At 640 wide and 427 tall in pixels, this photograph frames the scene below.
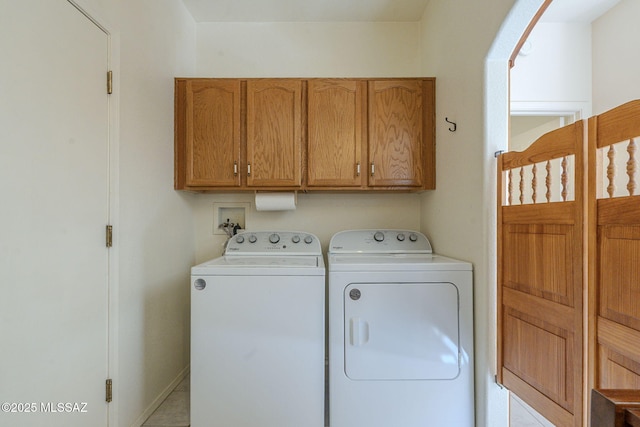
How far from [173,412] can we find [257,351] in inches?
30.4

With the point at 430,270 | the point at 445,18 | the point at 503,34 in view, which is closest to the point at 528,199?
the point at 430,270

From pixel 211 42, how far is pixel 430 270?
2.41 meters

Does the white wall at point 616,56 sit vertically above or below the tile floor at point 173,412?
above

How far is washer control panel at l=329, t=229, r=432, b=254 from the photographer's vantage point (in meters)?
2.17

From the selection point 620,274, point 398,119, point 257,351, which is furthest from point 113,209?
point 620,274

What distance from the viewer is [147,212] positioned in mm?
1744

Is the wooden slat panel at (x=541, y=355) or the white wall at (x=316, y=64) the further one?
the white wall at (x=316, y=64)

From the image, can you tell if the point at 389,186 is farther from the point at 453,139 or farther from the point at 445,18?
the point at 445,18

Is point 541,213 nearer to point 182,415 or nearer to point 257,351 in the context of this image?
point 257,351

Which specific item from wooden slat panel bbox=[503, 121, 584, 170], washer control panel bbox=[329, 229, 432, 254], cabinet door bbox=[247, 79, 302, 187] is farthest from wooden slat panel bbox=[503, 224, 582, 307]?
cabinet door bbox=[247, 79, 302, 187]

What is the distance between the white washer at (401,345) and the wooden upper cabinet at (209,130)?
112 cm

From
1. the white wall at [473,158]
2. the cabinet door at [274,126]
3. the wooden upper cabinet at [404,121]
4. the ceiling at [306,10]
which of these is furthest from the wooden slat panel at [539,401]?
the ceiling at [306,10]

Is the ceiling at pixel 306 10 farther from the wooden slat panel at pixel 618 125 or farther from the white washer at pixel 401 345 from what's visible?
the white washer at pixel 401 345

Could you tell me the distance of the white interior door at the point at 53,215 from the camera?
0.99 metres
